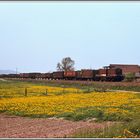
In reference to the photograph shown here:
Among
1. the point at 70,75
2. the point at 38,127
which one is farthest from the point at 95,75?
the point at 38,127

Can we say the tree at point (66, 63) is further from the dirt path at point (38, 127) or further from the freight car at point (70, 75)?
the dirt path at point (38, 127)

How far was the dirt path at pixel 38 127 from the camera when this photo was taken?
1589cm

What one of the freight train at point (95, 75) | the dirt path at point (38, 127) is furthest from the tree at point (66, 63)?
the dirt path at point (38, 127)

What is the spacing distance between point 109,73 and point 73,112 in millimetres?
46758

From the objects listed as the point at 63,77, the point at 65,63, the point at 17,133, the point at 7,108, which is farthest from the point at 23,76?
the point at 17,133

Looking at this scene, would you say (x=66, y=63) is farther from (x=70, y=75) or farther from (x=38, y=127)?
(x=38, y=127)

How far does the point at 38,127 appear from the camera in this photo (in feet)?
60.5

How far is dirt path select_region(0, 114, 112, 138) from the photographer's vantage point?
15.9 meters

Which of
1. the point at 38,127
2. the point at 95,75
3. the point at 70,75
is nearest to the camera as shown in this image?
the point at 38,127

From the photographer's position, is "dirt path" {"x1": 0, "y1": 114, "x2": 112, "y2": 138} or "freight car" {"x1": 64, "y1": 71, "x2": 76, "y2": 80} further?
"freight car" {"x1": 64, "y1": 71, "x2": 76, "y2": 80}

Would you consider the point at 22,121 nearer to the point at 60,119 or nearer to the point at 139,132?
the point at 60,119

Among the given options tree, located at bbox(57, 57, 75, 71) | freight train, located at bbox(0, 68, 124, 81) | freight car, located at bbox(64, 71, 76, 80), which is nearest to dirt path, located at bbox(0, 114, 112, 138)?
freight train, located at bbox(0, 68, 124, 81)

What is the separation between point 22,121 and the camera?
834 inches

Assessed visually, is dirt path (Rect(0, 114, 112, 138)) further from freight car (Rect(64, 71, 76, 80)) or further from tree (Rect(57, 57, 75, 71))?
tree (Rect(57, 57, 75, 71))
